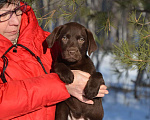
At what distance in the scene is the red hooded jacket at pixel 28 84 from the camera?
171 centimetres

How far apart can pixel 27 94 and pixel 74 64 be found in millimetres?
902

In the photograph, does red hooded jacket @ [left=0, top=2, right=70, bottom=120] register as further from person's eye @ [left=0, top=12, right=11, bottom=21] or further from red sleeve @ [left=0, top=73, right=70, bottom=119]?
person's eye @ [left=0, top=12, right=11, bottom=21]

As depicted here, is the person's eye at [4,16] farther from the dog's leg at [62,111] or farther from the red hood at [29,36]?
the dog's leg at [62,111]

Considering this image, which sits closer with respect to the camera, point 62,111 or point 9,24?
point 9,24

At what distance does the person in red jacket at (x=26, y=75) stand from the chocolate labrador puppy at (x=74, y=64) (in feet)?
0.32

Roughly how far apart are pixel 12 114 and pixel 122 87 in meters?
9.01

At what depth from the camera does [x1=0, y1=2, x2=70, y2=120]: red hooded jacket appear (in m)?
1.71

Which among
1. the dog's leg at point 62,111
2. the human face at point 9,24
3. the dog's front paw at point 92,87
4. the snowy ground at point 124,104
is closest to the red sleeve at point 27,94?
the dog's front paw at point 92,87

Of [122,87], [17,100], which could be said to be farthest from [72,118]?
[122,87]

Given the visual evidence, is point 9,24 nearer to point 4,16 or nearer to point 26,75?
point 4,16

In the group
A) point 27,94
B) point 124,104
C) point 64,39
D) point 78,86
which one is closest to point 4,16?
point 64,39

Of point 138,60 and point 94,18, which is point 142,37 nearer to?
point 138,60

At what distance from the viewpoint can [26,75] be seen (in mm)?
2014

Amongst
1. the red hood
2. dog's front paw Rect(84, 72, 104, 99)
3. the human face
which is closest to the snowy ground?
dog's front paw Rect(84, 72, 104, 99)
